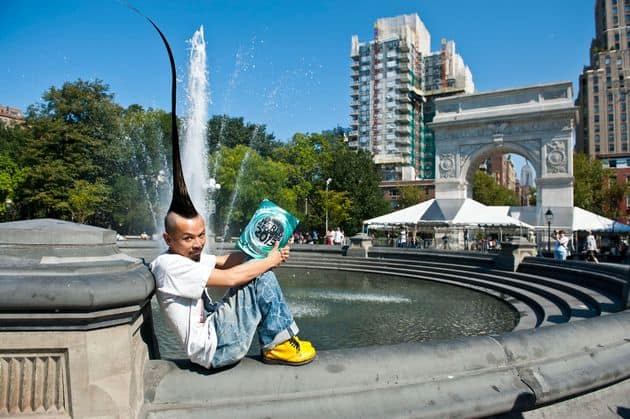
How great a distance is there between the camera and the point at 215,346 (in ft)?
7.95

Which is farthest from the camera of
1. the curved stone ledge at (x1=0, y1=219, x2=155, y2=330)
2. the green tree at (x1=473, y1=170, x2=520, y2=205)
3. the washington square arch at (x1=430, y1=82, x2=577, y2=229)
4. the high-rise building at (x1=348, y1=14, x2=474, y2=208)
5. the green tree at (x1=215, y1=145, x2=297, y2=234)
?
the high-rise building at (x1=348, y1=14, x2=474, y2=208)

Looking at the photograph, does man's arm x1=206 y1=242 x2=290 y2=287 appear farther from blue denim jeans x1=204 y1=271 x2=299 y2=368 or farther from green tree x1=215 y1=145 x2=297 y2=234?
green tree x1=215 y1=145 x2=297 y2=234

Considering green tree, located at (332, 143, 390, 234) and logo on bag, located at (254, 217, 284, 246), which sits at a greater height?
green tree, located at (332, 143, 390, 234)

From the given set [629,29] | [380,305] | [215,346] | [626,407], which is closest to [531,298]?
[380,305]

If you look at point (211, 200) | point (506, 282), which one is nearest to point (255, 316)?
point (506, 282)

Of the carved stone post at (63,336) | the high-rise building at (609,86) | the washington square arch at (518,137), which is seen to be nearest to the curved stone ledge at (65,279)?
the carved stone post at (63,336)

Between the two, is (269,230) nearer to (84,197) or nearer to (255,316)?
(255,316)

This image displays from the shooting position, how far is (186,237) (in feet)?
8.29

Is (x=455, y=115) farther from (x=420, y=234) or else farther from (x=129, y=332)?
(x=129, y=332)

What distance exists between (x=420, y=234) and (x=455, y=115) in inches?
470

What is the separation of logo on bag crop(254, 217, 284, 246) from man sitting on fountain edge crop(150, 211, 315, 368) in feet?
0.27

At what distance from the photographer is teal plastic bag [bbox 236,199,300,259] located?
2.68 m

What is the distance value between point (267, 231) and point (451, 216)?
85.5 ft

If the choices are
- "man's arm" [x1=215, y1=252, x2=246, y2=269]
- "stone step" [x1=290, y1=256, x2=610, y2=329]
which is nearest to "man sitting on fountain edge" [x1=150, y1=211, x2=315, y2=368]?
"man's arm" [x1=215, y1=252, x2=246, y2=269]
